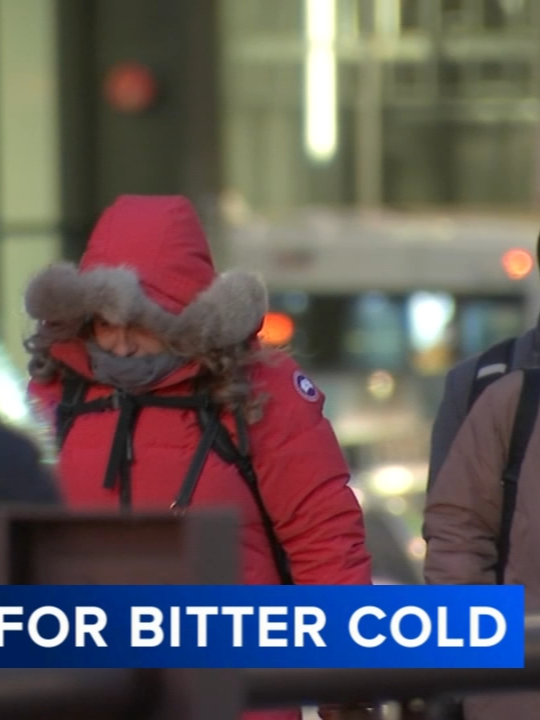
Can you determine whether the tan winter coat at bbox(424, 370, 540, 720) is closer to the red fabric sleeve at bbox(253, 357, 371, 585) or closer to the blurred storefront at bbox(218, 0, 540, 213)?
the red fabric sleeve at bbox(253, 357, 371, 585)

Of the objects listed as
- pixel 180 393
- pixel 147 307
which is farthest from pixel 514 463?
pixel 147 307

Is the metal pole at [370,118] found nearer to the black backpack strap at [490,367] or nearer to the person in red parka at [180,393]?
the black backpack strap at [490,367]

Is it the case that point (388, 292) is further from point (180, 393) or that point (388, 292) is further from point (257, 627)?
point (257, 627)

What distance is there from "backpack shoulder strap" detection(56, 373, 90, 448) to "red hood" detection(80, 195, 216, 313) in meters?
0.21

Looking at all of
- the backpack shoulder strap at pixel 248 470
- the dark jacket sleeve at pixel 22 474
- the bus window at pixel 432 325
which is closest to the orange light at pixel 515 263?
the bus window at pixel 432 325

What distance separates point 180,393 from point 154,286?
0.23 metres

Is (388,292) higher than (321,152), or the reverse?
(321,152)

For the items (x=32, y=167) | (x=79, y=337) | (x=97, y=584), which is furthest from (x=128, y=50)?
(x=97, y=584)

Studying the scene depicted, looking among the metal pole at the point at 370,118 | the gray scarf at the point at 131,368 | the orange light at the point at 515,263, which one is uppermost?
the gray scarf at the point at 131,368

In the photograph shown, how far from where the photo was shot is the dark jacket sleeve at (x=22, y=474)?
1.71 metres

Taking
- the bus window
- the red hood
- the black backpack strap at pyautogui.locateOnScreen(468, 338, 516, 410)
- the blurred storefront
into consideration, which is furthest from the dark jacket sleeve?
the blurred storefront

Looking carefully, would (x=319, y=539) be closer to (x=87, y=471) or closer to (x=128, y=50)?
(x=87, y=471)

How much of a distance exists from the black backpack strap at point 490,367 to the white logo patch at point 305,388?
19.3 inches

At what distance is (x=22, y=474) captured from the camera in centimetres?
171
